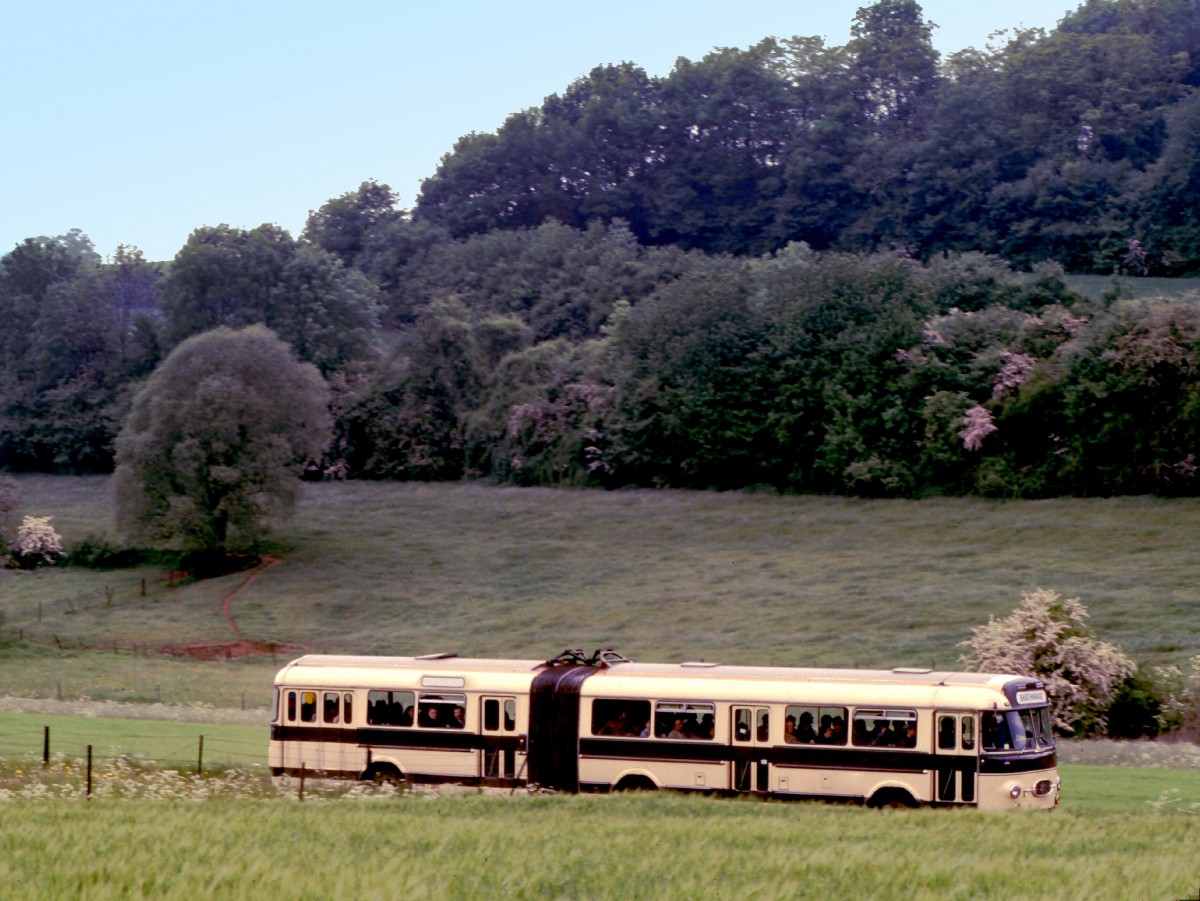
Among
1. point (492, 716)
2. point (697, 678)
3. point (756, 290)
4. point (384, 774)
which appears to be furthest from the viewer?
point (756, 290)

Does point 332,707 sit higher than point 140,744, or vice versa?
point 332,707

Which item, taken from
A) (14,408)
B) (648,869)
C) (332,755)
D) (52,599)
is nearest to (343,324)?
(14,408)

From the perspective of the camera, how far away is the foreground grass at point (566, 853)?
13.4m

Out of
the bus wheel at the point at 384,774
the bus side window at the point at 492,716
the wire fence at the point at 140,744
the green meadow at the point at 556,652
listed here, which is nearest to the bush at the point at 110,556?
the green meadow at the point at 556,652

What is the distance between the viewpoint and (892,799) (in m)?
26.1

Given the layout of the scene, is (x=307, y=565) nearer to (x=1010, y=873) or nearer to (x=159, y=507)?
(x=159, y=507)

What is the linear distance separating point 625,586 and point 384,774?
4327cm

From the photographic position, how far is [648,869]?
1519 cm

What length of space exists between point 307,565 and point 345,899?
231 feet

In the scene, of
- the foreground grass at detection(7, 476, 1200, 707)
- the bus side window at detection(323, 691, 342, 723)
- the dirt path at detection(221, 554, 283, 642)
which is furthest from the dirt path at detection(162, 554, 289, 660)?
the bus side window at detection(323, 691, 342, 723)

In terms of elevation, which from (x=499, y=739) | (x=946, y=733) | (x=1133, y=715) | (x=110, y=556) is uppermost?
(x=946, y=733)

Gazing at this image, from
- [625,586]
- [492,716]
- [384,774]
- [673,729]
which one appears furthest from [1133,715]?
[625,586]

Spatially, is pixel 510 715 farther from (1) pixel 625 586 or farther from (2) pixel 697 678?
(1) pixel 625 586

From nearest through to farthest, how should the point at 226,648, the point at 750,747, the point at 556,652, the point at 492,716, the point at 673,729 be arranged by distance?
the point at 750,747
the point at 673,729
the point at 492,716
the point at 556,652
the point at 226,648
